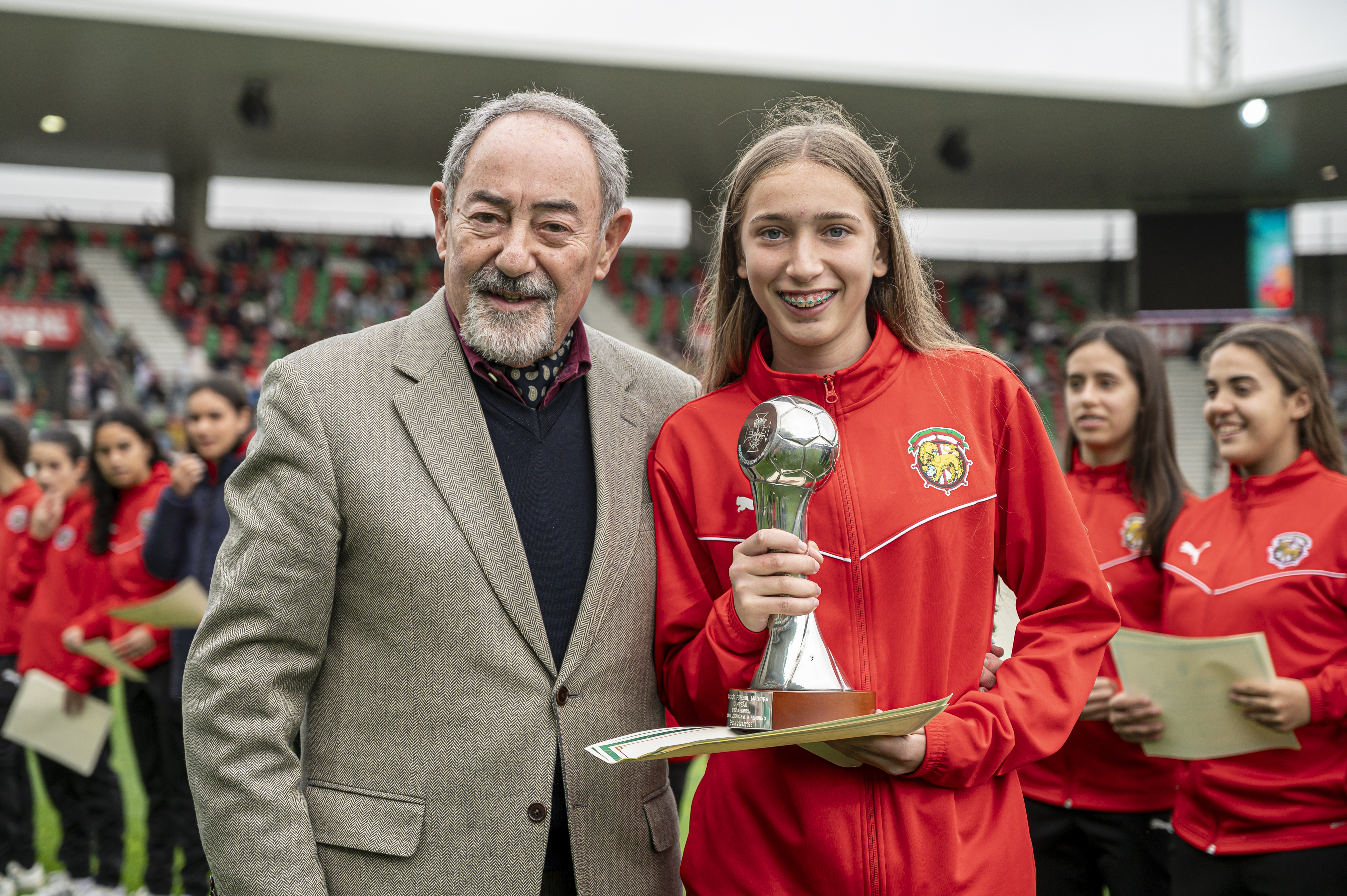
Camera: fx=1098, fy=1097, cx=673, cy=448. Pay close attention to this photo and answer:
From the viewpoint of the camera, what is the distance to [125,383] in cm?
1948

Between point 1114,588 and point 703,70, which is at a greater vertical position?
point 703,70

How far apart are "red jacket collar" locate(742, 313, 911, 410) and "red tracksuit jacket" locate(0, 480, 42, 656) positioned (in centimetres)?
502

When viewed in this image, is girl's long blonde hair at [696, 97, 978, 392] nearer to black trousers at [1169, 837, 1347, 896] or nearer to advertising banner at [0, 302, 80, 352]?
black trousers at [1169, 837, 1347, 896]

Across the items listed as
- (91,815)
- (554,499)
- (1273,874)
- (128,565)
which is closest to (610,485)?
(554,499)

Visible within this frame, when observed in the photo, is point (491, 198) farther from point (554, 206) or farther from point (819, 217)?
point (819, 217)

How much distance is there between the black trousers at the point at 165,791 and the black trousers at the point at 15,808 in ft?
2.70

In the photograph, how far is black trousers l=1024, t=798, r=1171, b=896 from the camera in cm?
295

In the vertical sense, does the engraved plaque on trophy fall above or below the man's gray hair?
below

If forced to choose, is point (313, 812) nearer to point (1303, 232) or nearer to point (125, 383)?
point (125, 383)

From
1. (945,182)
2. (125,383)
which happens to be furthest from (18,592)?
(945,182)

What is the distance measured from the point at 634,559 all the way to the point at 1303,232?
26648mm

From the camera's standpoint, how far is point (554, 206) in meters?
1.95

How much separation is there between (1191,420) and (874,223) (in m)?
24.2

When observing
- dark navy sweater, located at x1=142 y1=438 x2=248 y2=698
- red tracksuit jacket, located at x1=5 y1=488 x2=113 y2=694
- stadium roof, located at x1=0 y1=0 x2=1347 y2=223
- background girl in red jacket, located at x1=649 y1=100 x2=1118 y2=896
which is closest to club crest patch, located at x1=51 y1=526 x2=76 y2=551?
red tracksuit jacket, located at x1=5 y1=488 x2=113 y2=694
